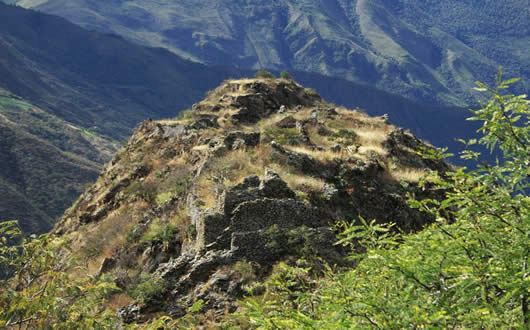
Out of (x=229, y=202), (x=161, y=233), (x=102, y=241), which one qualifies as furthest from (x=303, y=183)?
(x=102, y=241)

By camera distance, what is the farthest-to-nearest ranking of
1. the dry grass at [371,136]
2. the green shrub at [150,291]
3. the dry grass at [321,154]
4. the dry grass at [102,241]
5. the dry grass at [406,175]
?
the dry grass at [371,136], the dry grass at [406,175], the dry grass at [321,154], the dry grass at [102,241], the green shrub at [150,291]

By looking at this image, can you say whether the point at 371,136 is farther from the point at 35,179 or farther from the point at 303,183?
the point at 35,179

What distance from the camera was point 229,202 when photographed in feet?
38.9

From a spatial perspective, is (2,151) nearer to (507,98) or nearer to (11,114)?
(11,114)

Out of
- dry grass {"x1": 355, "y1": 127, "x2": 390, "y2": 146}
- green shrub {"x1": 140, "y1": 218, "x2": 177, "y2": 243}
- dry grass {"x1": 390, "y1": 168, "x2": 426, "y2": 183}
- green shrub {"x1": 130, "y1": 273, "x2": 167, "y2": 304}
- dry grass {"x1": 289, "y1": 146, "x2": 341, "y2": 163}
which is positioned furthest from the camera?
dry grass {"x1": 355, "y1": 127, "x2": 390, "y2": 146}

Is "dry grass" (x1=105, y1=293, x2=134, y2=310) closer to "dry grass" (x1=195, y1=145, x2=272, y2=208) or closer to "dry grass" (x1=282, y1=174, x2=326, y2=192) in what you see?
"dry grass" (x1=195, y1=145, x2=272, y2=208)

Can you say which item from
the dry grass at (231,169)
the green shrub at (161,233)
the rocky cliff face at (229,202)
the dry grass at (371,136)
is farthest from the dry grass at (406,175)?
the green shrub at (161,233)

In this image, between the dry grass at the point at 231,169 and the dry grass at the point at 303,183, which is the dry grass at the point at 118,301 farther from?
the dry grass at the point at 303,183

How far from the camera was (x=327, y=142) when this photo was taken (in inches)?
834

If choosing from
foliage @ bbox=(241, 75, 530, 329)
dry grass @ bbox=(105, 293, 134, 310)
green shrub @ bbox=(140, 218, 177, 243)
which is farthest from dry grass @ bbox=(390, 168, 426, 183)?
foliage @ bbox=(241, 75, 530, 329)

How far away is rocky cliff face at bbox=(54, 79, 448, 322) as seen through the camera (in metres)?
10.9

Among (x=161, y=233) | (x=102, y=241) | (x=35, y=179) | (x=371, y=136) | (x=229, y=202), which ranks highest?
(x=229, y=202)

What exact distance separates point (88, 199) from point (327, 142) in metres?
14.5

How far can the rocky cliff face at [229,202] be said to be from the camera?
10.9 metres
